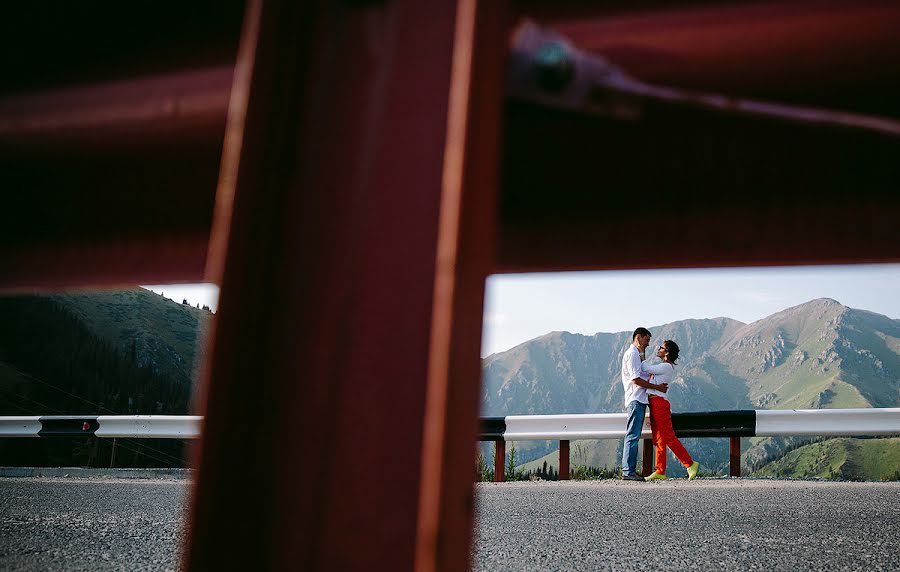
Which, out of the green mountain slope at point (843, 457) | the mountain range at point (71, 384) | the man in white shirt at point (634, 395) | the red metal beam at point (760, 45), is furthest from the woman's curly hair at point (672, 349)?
the green mountain slope at point (843, 457)

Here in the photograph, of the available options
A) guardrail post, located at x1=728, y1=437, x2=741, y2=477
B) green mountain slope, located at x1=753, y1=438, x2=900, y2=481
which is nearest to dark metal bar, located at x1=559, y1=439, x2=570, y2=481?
guardrail post, located at x1=728, y1=437, x2=741, y2=477

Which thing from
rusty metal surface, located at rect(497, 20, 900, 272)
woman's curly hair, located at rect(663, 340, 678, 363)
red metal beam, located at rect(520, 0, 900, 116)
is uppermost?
woman's curly hair, located at rect(663, 340, 678, 363)

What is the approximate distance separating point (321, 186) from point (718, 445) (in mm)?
192809

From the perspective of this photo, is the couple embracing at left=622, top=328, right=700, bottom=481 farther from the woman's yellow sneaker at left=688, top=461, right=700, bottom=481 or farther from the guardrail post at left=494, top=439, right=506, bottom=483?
the guardrail post at left=494, top=439, right=506, bottom=483

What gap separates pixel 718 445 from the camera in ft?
568

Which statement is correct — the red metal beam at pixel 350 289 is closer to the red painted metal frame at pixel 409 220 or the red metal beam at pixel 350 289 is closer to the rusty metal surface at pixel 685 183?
the red painted metal frame at pixel 409 220

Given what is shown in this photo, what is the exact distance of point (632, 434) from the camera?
5.76 metres

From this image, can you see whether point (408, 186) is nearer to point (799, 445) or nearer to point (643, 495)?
point (643, 495)

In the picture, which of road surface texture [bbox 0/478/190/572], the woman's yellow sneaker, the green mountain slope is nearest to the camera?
road surface texture [bbox 0/478/190/572]

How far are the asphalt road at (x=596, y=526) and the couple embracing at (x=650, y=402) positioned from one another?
2.09ft

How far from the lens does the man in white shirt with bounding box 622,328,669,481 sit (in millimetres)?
5707

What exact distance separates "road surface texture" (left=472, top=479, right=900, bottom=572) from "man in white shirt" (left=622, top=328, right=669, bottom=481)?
0.60m

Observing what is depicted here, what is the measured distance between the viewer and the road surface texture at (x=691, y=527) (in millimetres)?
2596

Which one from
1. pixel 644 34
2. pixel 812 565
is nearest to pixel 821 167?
pixel 644 34
